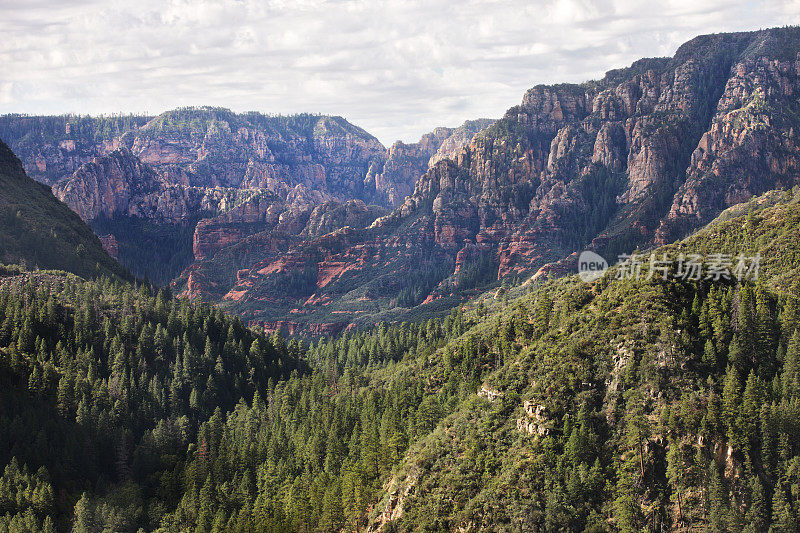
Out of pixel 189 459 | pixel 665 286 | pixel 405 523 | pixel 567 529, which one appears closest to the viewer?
pixel 567 529

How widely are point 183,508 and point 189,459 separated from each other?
2793 centimetres

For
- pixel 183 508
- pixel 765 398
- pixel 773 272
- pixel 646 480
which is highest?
pixel 773 272

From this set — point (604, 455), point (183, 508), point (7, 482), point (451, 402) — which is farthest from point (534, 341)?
point (7, 482)

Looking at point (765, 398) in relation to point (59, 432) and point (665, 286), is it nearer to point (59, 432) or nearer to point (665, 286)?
point (665, 286)

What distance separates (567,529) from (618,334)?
35.4m

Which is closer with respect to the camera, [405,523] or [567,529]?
[567,529]

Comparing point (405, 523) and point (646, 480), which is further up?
point (646, 480)

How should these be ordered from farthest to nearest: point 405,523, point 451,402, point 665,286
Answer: point 451,402, point 665,286, point 405,523

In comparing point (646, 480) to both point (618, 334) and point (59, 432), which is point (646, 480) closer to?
point (618, 334)

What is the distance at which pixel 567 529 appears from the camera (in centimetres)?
12569

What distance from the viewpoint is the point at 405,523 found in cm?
13888

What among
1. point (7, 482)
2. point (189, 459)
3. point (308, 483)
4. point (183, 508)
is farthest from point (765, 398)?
point (7, 482)

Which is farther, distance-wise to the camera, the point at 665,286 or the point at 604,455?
the point at 665,286

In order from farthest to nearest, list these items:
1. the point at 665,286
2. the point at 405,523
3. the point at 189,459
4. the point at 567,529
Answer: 1. the point at 189,459
2. the point at 665,286
3. the point at 405,523
4. the point at 567,529
